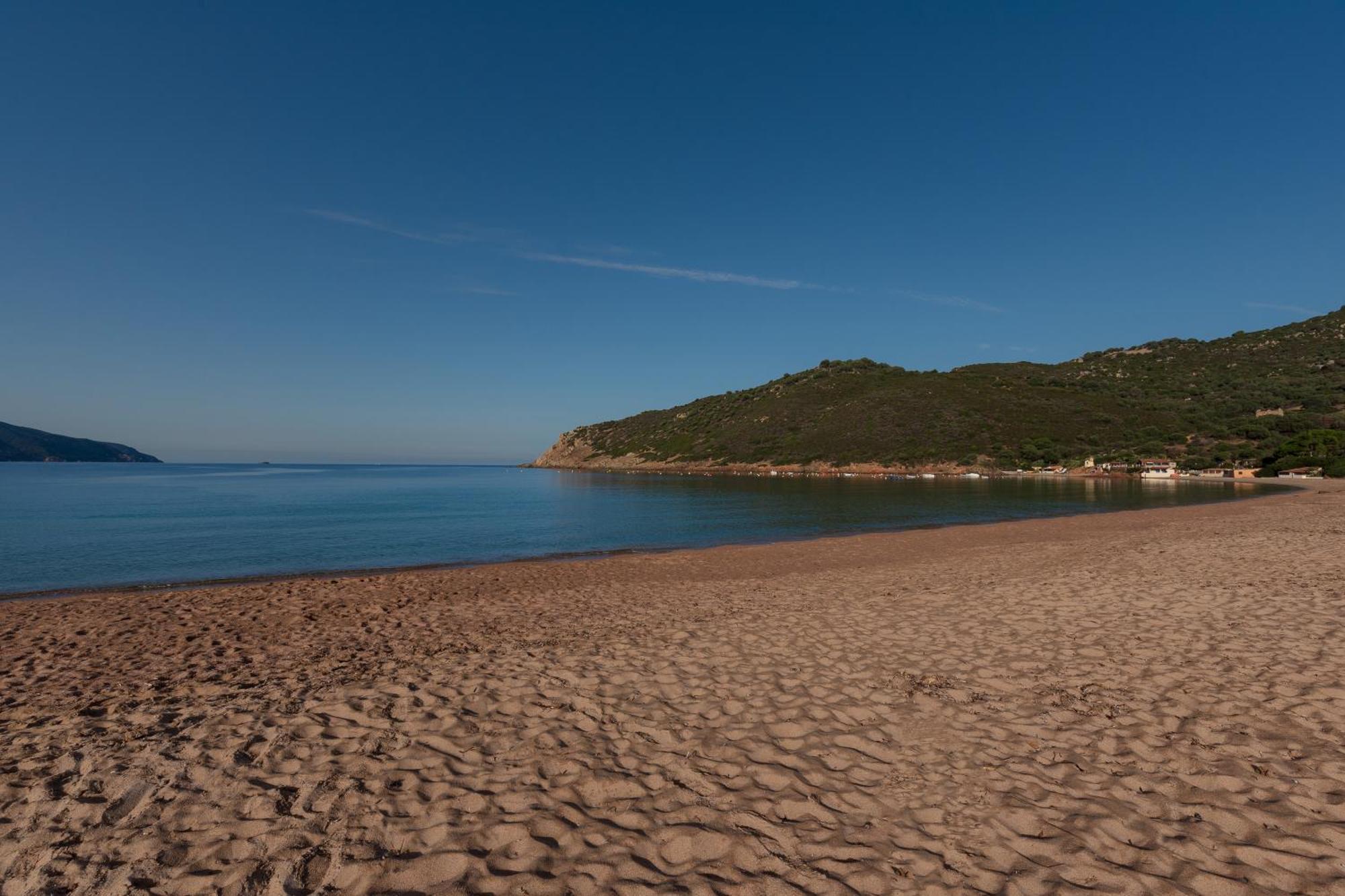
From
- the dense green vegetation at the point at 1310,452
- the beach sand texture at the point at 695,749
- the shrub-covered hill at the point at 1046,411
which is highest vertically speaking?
the shrub-covered hill at the point at 1046,411

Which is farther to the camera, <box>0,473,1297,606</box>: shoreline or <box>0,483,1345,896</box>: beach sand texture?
<box>0,473,1297,606</box>: shoreline

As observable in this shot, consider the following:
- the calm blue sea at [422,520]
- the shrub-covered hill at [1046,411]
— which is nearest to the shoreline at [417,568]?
the calm blue sea at [422,520]

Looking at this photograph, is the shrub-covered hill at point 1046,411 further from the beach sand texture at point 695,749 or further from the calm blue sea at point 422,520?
the beach sand texture at point 695,749

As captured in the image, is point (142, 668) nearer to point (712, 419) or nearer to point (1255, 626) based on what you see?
point (1255, 626)

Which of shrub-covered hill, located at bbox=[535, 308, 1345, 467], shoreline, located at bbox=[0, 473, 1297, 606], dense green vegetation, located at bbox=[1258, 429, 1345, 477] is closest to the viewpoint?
shoreline, located at bbox=[0, 473, 1297, 606]

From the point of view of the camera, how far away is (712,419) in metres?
144

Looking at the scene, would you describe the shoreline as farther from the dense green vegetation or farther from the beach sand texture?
the dense green vegetation

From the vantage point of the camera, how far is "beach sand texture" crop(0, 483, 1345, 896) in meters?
3.98

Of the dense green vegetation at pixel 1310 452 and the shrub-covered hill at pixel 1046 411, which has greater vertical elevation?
the shrub-covered hill at pixel 1046 411

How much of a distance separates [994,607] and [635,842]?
29.8ft

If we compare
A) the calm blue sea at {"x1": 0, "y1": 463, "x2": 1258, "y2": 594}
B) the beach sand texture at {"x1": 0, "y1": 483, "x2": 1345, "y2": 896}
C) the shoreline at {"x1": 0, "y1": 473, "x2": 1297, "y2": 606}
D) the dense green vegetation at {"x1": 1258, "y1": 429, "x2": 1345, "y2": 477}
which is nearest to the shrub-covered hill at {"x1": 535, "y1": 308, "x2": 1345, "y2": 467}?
the dense green vegetation at {"x1": 1258, "y1": 429, "x2": 1345, "y2": 477}

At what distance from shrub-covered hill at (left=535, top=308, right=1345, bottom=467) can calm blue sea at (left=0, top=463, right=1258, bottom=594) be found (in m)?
28.8

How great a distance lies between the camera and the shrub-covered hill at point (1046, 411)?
88.0m

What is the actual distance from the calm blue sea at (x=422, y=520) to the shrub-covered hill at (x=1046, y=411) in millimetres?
28813
